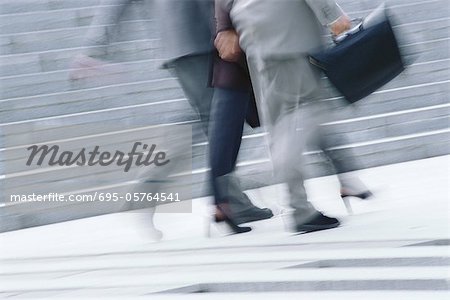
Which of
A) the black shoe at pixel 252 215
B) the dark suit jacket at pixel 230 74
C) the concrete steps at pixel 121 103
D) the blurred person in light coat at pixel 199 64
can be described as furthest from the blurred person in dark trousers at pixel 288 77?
the concrete steps at pixel 121 103

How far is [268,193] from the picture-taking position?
266 inches

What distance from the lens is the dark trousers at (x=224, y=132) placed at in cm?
571

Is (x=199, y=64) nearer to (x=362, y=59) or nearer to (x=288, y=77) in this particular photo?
(x=288, y=77)

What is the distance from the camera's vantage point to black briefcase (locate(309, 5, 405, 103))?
5.21 meters

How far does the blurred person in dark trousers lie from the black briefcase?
75 mm

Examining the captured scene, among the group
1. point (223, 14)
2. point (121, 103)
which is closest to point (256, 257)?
point (223, 14)

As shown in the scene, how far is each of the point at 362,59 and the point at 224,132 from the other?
80cm

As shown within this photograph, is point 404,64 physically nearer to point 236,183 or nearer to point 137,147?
point 236,183

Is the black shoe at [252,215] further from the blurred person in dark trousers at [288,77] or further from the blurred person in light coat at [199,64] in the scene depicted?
the blurred person in dark trousers at [288,77]

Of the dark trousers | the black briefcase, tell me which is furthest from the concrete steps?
the black briefcase

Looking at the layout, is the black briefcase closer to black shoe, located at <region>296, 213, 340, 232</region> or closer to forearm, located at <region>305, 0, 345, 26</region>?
forearm, located at <region>305, 0, 345, 26</region>

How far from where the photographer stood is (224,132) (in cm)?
572

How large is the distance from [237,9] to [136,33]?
463 cm

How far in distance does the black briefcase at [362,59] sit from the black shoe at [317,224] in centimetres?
55
